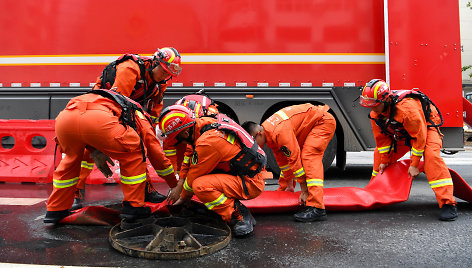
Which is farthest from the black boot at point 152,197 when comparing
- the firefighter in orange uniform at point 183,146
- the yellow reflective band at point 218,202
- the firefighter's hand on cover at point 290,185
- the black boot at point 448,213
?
the black boot at point 448,213

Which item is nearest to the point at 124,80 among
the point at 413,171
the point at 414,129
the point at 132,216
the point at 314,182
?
the point at 132,216

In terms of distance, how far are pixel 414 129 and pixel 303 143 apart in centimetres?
123

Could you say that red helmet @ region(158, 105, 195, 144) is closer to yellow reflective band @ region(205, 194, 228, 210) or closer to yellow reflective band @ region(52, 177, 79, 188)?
yellow reflective band @ region(205, 194, 228, 210)

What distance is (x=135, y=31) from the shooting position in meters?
6.08

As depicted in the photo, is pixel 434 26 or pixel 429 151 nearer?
pixel 429 151

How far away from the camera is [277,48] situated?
6004 millimetres

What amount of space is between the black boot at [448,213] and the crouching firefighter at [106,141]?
117 inches

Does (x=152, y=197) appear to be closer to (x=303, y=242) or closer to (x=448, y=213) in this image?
(x=303, y=242)

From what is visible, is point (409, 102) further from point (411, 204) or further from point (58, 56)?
point (58, 56)

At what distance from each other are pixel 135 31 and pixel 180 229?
4.14 m

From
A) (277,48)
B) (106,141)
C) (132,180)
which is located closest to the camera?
(106,141)

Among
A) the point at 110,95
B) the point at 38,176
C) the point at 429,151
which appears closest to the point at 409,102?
the point at 429,151

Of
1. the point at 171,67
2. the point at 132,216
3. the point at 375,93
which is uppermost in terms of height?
the point at 171,67

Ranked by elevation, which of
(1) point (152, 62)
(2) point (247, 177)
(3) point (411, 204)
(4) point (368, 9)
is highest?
(4) point (368, 9)
